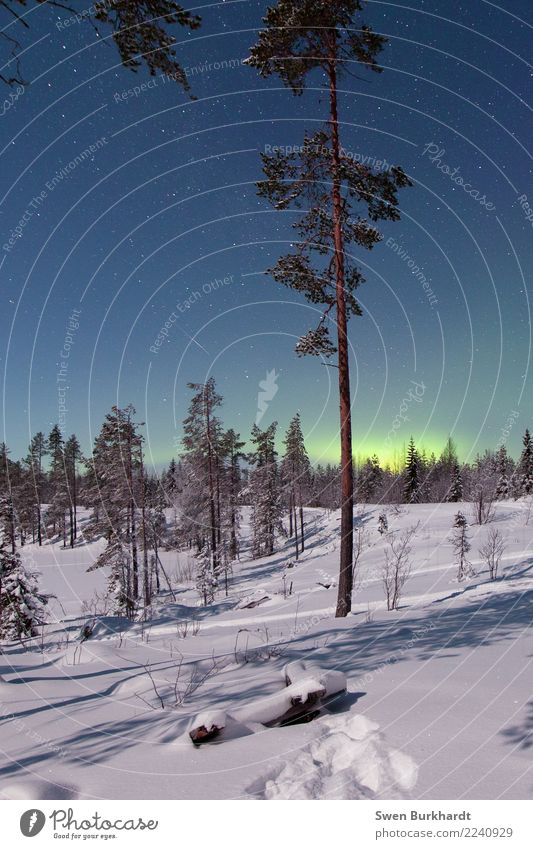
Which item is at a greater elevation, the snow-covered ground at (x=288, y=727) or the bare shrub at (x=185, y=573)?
the snow-covered ground at (x=288, y=727)

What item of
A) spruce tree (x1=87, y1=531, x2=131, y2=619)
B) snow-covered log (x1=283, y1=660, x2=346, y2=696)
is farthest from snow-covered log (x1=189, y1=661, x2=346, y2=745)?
spruce tree (x1=87, y1=531, x2=131, y2=619)

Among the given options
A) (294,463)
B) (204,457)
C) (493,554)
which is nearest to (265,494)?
(294,463)

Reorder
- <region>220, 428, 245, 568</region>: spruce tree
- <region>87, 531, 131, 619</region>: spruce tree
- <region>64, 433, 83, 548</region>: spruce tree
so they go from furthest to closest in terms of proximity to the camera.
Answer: <region>64, 433, 83, 548</region>: spruce tree, <region>220, 428, 245, 568</region>: spruce tree, <region>87, 531, 131, 619</region>: spruce tree

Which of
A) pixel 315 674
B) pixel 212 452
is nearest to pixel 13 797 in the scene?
pixel 315 674

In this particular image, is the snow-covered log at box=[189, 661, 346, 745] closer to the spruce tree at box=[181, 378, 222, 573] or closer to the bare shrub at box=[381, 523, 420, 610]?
the bare shrub at box=[381, 523, 420, 610]

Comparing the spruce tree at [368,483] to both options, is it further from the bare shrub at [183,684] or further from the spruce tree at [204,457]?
the bare shrub at [183,684]

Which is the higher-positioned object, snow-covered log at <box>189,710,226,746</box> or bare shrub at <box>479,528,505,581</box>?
snow-covered log at <box>189,710,226,746</box>

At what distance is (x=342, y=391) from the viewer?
10250 mm

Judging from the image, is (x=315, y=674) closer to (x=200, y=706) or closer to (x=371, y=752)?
(x=371, y=752)

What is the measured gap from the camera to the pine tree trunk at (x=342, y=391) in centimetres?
980

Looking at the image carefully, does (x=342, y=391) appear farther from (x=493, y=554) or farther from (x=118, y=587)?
(x=118, y=587)

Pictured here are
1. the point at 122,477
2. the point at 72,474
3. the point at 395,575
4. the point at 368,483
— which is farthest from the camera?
the point at 368,483

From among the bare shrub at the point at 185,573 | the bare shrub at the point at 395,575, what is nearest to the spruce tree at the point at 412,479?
the bare shrub at the point at 185,573

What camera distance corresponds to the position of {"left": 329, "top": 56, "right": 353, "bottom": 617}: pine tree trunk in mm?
9797
